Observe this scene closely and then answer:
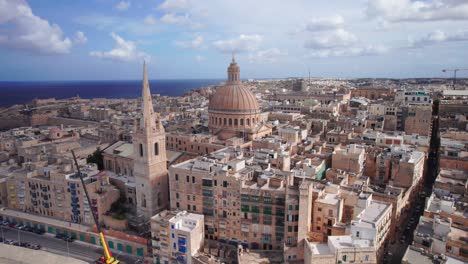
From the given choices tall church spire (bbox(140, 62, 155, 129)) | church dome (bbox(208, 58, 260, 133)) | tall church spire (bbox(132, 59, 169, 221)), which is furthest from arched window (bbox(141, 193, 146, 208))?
church dome (bbox(208, 58, 260, 133))

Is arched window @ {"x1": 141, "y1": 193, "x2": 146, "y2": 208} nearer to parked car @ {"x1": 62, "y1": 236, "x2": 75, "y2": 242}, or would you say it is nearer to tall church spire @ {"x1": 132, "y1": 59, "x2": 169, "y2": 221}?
tall church spire @ {"x1": 132, "y1": 59, "x2": 169, "y2": 221}

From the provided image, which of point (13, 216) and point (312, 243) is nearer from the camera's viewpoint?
point (312, 243)

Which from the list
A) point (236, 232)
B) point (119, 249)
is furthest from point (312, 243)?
point (119, 249)

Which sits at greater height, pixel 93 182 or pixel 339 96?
pixel 339 96

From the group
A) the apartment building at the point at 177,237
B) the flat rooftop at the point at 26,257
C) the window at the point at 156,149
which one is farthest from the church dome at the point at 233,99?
the flat rooftop at the point at 26,257

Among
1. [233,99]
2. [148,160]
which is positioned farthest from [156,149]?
[233,99]

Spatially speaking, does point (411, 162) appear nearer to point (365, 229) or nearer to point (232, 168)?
point (365, 229)

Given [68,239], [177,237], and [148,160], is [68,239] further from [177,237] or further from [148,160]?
[177,237]

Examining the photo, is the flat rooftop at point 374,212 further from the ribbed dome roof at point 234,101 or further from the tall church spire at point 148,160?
the ribbed dome roof at point 234,101
